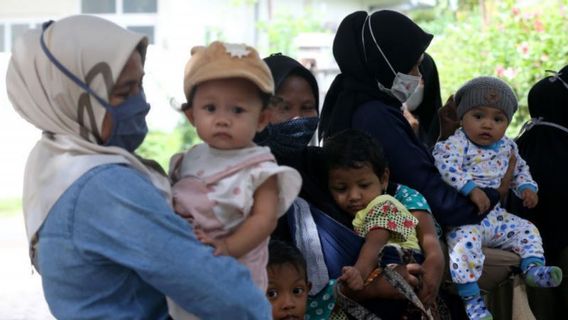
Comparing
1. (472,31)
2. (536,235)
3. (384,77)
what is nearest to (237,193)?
(384,77)

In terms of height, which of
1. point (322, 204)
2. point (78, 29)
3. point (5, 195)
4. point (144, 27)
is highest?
point (78, 29)

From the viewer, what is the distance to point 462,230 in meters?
4.26

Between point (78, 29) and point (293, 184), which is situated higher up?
point (78, 29)

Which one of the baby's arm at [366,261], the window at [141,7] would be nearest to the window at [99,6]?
the window at [141,7]

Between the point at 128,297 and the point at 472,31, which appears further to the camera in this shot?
the point at 472,31

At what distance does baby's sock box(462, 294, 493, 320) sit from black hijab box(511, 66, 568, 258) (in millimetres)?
712

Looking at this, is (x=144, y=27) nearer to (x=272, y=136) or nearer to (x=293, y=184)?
(x=272, y=136)

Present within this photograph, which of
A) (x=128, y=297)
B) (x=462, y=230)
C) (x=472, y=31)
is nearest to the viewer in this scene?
(x=128, y=297)

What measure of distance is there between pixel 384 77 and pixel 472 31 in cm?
893

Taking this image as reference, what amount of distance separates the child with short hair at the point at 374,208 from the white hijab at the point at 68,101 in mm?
1166

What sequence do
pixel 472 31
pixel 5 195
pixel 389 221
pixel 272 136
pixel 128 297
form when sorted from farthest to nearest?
pixel 5 195
pixel 472 31
pixel 272 136
pixel 389 221
pixel 128 297

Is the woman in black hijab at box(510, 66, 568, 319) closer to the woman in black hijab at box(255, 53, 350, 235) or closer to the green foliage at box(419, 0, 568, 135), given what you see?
the woman in black hijab at box(255, 53, 350, 235)

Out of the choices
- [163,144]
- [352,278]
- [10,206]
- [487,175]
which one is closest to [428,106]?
[487,175]

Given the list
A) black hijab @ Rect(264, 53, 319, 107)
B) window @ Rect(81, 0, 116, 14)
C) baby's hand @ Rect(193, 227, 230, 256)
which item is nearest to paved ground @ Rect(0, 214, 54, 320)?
black hijab @ Rect(264, 53, 319, 107)
